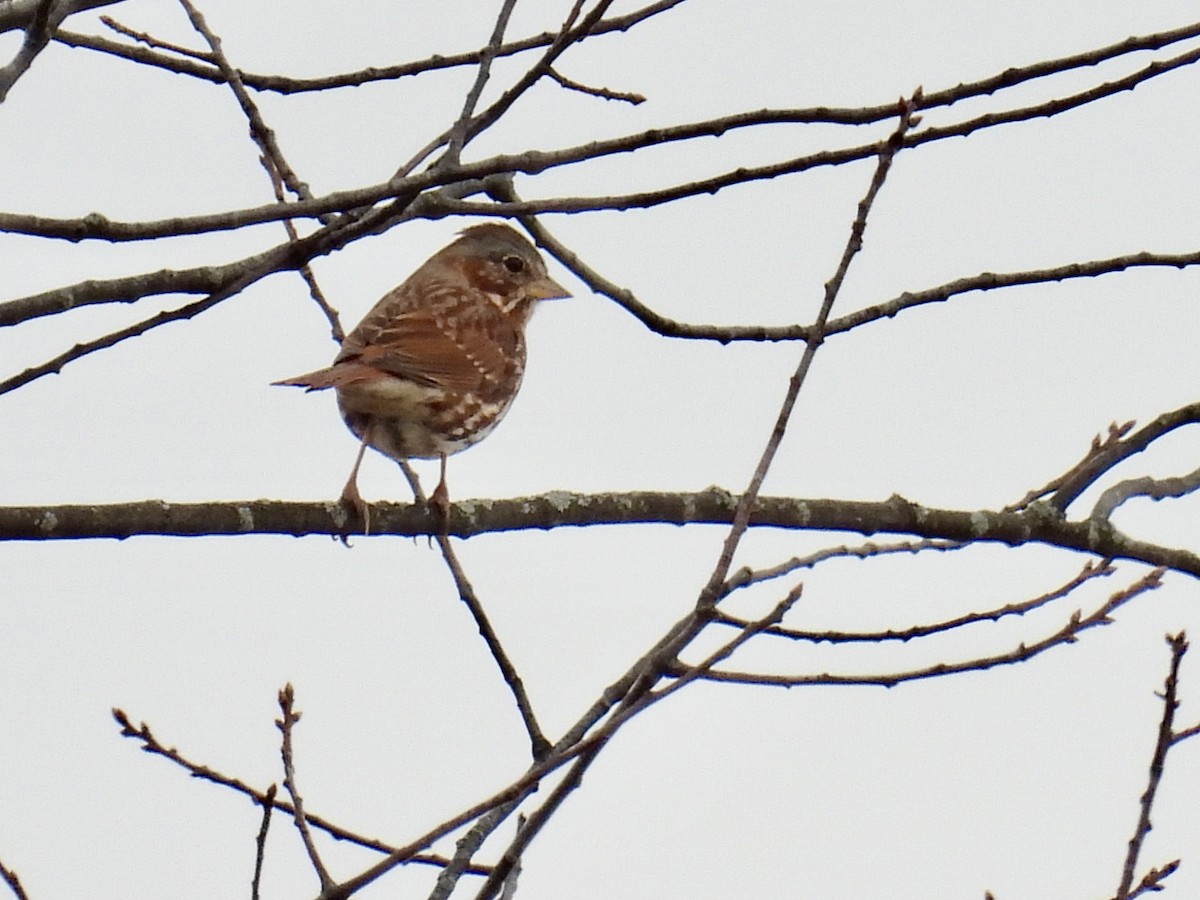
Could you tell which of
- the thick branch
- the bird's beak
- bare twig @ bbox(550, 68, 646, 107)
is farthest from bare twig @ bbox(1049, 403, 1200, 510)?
the bird's beak

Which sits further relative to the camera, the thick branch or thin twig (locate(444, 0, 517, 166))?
the thick branch

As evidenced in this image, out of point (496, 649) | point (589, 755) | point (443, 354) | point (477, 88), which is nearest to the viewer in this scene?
point (589, 755)

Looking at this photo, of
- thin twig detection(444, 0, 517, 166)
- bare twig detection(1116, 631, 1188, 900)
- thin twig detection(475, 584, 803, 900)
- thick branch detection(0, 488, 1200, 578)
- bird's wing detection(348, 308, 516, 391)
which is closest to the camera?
thin twig detection(475, 584, 803, 900)

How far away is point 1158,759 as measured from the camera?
3152mm

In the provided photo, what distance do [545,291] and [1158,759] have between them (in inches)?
198

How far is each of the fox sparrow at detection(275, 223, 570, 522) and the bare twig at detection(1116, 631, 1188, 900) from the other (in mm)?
2134

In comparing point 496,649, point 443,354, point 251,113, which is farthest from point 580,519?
point 443,354

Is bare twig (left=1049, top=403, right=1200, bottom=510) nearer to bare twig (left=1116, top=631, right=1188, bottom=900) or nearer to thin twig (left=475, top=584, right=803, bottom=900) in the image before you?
bare twig (left=1116, top=631, right=1188, bottom=900)

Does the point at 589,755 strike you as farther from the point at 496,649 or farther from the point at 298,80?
the point at 298,80

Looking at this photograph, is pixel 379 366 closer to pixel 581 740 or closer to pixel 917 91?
pixel 917 91

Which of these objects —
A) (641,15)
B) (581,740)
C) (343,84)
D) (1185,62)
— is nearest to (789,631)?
(581,740)

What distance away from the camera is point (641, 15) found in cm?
446

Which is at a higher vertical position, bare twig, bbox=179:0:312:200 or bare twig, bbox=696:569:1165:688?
bare twig, bbox=179:0:312:200

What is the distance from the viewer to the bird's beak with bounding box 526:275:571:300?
785 cm
